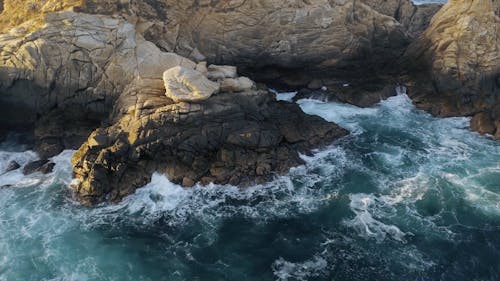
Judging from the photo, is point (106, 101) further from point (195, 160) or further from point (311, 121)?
point (311, 121)

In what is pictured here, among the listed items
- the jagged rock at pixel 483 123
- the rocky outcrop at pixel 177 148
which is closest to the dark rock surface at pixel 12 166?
the rocky outcrop at pixel 177 148

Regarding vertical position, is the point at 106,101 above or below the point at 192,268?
above

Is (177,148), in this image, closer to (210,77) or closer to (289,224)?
(210,77)

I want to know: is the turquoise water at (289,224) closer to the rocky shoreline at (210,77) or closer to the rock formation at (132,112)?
the rock formation at (132,112)

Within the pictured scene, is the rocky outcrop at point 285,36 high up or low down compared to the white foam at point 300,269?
up

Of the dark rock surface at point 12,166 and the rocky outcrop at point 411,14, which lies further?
the rocky outcrop at point 411,14

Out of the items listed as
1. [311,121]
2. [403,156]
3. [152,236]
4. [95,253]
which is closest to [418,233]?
[403,156]

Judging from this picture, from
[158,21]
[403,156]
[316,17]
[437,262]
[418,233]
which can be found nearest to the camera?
[437,262]

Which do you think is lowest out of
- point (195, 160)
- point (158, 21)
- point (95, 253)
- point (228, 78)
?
point (95, 253)
